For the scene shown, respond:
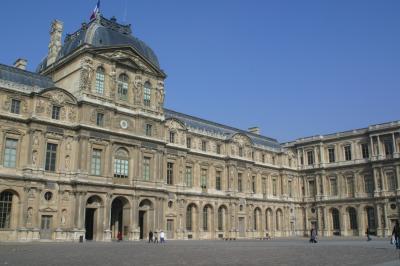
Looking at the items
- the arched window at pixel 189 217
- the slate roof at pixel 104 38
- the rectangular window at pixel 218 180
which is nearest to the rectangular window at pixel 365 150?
the rectangular window at pixel 218 180

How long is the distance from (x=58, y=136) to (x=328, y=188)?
47630mm

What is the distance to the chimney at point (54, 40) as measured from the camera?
5091cm

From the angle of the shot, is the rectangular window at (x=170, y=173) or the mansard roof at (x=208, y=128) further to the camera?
the mansard roof at (x=208, y=128)

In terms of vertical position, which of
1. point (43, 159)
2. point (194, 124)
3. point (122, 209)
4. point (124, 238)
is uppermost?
point (194, 124)

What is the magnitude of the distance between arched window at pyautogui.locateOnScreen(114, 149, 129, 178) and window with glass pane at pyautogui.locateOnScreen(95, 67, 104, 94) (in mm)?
6737

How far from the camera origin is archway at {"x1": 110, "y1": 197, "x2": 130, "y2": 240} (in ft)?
145

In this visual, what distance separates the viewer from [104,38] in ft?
151

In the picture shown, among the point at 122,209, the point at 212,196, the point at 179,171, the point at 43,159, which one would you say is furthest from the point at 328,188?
the point at 43,159

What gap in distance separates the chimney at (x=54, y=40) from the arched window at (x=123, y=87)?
10336mm

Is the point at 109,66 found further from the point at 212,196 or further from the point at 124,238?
the point at 212,196

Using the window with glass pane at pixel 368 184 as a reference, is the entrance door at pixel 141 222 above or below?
below

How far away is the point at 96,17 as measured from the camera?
4756 centimetres

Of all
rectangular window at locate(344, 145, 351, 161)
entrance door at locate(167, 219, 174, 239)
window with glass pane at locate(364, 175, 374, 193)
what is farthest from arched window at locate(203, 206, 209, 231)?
rectangular window at locate(344, 145, 351, 161)

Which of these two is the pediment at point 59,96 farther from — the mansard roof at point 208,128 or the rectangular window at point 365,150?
the rectangular window at point 365,150
